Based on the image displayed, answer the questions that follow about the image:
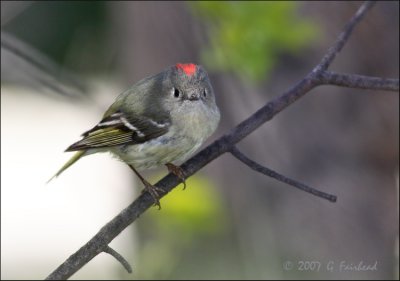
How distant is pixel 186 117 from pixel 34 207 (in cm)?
446

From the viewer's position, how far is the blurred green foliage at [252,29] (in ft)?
8.23

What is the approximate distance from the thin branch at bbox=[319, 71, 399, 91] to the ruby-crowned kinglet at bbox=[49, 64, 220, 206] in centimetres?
52

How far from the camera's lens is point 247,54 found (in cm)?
255

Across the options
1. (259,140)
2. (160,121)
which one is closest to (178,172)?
(160,121)

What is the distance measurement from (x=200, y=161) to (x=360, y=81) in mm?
428

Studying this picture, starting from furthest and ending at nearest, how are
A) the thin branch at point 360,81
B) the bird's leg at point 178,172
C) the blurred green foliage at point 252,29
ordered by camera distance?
the blurred green foliage at point 252,29 < the bird's leg at point 178,172 < the thin branch at point 360,81

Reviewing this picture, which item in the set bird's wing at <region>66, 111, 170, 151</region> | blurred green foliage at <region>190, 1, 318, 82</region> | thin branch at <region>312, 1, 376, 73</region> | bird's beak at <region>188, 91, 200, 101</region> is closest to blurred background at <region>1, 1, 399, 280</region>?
blurred green foliage at <region>190, 1, 318, 82</region>

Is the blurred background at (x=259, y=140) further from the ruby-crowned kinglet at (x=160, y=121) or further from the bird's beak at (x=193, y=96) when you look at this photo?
the bird's beak at (x=193, y=96)

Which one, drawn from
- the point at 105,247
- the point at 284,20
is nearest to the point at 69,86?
the point at 284,20

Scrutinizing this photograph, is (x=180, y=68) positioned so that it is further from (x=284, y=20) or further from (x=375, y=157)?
(x=375, y=157)

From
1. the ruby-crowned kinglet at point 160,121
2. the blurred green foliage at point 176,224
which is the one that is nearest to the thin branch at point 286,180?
the ruby-crowned kinglet at point 160,121

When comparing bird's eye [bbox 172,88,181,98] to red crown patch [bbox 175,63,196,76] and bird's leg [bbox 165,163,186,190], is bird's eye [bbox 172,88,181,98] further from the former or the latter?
bird's leg [bbox 165,163,186,190]

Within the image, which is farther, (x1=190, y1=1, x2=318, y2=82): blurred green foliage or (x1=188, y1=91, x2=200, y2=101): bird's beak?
(x1=190, y1=1, x2=318, y2=82): blurred green foliage

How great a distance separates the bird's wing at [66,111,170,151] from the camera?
2.28 metres
